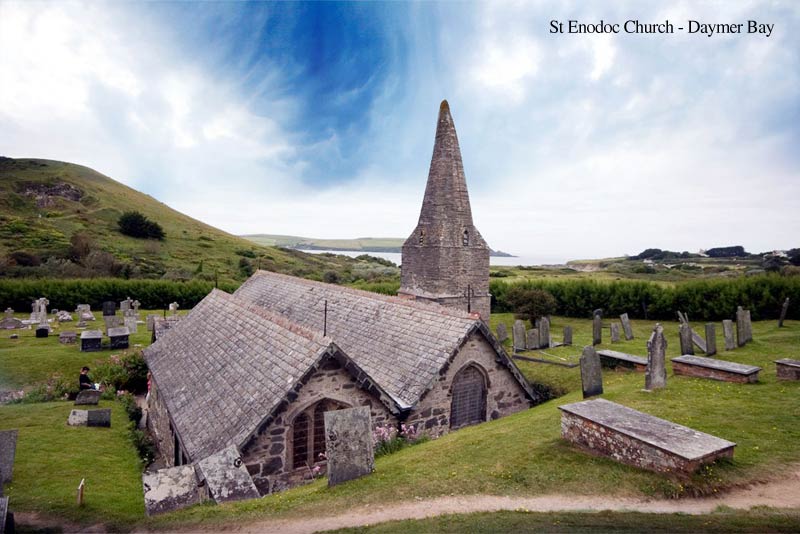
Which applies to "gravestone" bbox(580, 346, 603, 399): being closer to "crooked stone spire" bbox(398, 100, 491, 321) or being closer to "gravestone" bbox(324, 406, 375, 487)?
"gravestone" bbox(324, 406, 375, 487)

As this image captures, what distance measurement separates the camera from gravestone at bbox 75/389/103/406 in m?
16.9

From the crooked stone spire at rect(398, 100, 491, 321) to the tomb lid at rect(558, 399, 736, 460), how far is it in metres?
11.5

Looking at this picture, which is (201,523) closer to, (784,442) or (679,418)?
(679,418)

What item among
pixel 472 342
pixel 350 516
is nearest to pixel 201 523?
pixel 350 516

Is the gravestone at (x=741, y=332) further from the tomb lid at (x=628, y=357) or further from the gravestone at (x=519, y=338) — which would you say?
the gravestone at (x=519, y=338)

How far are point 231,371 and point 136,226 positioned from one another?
68.8 m

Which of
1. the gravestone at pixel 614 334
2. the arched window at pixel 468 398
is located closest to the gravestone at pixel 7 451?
the arched window at pixel 468 398

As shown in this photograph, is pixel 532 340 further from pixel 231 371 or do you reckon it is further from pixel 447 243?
pixel 231 371

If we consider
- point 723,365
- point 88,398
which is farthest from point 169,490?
point 723,365

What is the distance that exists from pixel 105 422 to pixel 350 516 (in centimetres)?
1244

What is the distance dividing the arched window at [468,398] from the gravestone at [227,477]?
6.44 m

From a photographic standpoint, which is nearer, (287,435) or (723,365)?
(287,435)

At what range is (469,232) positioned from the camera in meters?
21.1

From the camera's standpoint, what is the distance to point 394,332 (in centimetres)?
1478
